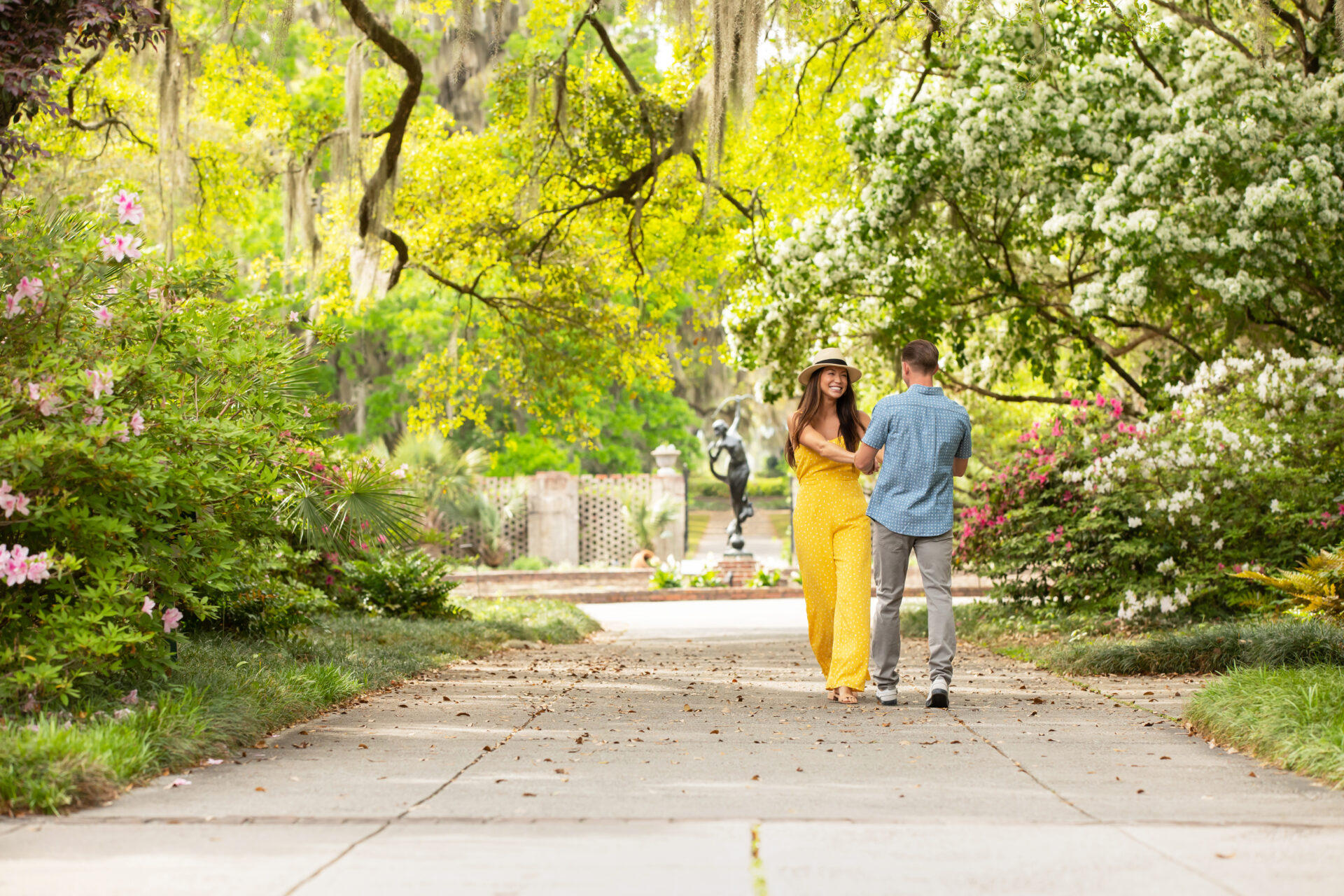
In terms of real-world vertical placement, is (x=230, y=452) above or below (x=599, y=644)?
above

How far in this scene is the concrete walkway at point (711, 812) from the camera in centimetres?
319

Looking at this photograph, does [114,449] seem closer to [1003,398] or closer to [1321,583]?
[1321,583]

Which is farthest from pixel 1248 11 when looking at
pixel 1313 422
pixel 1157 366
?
pixel 1313 422

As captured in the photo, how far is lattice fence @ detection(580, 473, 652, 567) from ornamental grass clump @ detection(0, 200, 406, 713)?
22.0 m

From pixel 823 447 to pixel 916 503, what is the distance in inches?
21.8

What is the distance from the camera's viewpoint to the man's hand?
21.9 ft

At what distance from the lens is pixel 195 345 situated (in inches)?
238

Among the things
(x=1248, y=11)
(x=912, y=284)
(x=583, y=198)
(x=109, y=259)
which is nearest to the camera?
(x=109, y=259)

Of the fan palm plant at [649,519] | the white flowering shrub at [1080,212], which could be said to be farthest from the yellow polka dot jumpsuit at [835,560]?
the fan palm plant at [649,519]

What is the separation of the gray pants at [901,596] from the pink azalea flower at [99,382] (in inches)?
146

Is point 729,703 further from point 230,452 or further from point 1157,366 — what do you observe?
point 1157,366

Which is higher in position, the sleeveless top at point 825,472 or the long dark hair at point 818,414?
the long dark hair at point 818,414

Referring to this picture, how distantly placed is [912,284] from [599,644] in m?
4.51

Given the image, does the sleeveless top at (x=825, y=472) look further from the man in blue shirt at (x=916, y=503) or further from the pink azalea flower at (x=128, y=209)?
the pink azalea flower at (x=128, y=209)
